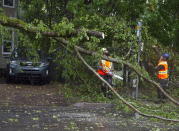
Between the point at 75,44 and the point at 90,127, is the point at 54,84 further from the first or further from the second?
the point at 75,44

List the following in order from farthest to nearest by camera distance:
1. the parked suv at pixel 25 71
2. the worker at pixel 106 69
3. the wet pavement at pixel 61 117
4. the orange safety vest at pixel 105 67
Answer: the parked suv at pixel 25 71, the wet pavement at pixel 61 117, the orange safety vest at pixel 105 67, the worker at pixel 106 69

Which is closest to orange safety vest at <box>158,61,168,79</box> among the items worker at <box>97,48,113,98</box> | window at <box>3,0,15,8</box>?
worker at <box>97,48,113,98</box>

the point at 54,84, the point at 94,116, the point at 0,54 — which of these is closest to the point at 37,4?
the point at 54,84

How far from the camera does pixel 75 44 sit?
7820 mm

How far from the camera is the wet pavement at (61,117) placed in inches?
379

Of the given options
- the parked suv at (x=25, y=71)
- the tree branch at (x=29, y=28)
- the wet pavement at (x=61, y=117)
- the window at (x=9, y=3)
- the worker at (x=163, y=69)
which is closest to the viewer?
the tree branch at (x=29, y=28)

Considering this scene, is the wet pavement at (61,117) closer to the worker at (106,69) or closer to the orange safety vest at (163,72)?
the worker at (106,69)

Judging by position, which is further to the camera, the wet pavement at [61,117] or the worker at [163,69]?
the worker at [163,69]

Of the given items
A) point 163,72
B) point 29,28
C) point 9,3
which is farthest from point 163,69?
point 9,3

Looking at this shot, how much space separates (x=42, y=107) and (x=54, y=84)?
23.7 ft

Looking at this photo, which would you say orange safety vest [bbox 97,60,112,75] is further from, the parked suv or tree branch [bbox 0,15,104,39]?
the parked suv

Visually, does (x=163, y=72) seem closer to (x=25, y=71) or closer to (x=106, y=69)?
(x=106, y=69)

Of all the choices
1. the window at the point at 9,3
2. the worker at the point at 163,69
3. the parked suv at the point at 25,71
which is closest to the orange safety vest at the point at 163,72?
the worker at the point at 163,69

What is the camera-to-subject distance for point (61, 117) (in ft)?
35.8
